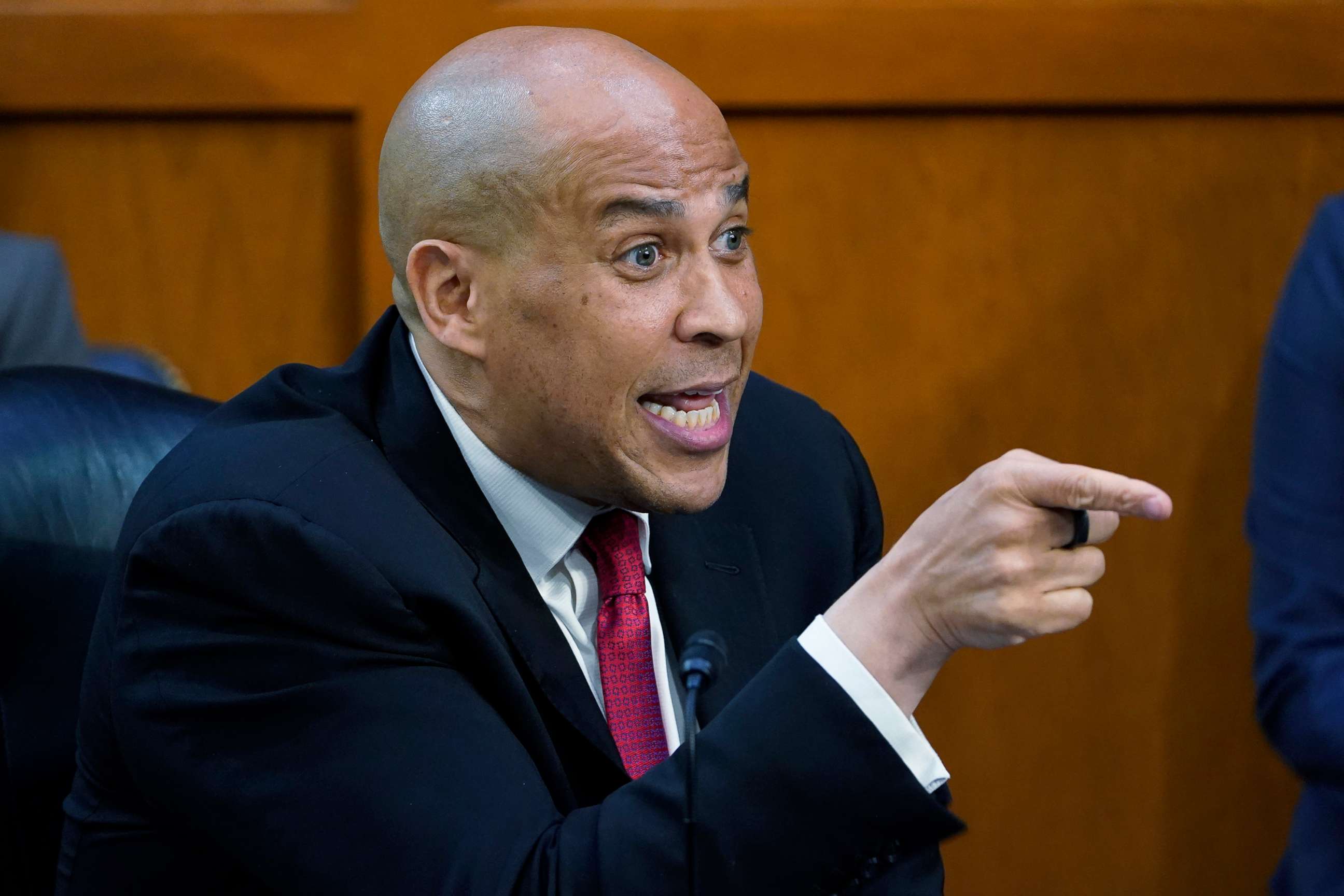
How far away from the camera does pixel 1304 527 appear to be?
4.58ft

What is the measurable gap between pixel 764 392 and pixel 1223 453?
78 cm

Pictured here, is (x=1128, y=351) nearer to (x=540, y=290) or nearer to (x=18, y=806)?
(x=540, y=290)

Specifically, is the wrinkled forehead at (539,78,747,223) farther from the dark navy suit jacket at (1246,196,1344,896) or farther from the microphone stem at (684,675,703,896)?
the dark navy suit jacket at (1246,196,1344,896)

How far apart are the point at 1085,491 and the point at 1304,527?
70cm

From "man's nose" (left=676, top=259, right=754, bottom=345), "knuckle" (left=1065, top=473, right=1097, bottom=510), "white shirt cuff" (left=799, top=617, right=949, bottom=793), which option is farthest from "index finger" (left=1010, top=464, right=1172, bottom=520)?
"man's nose" (left=676, top=259, right=754, bottom=345)

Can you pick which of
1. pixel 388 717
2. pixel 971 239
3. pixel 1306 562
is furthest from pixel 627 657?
pixel 971 239

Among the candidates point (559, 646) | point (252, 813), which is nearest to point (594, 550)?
point (559, 646)

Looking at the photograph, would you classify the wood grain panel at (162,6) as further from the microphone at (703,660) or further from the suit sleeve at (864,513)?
the microphone at (703,660)

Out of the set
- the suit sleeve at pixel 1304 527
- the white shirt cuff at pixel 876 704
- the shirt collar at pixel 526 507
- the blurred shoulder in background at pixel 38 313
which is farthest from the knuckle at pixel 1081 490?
the blurred shoulder in background at pixel 38 313

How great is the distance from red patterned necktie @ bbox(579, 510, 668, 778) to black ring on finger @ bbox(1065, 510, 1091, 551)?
0.36m

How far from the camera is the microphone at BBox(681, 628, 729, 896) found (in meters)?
0.84

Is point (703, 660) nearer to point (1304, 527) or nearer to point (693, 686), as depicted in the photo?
point (693, 686)

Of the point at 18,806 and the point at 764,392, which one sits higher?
the point at 764,392

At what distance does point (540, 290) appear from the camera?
42.4 inches
